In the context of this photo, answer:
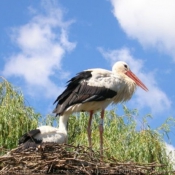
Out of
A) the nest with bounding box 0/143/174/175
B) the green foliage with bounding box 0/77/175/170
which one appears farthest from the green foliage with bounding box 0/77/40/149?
the nest with bounding box 0/143/174/175

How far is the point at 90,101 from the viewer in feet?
28.9

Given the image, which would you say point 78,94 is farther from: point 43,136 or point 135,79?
point 135,79

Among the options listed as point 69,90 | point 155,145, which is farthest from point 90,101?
point 155,145

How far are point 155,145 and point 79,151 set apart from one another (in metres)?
4.48

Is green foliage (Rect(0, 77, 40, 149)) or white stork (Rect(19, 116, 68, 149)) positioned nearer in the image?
white stork (Rect(19, 116, 68, 149))

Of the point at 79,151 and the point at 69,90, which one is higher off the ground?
the point at 69,90

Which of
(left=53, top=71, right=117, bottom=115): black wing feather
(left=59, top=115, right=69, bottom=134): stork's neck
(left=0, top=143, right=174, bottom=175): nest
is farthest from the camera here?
(left=53, top=71, right=117, bottom=115): black wing feather

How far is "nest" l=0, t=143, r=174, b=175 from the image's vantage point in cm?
615

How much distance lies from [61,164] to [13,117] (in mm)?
4429

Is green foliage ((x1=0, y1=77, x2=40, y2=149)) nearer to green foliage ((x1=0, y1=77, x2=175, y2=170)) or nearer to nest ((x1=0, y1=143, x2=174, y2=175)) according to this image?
green foliage ((x1=0, y1=77, x2=175, y2=170))

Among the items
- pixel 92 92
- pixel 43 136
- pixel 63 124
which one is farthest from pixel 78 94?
pixel 43 136

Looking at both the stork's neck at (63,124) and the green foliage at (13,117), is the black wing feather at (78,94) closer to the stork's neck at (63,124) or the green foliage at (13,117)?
the stork's neck at (63,124)

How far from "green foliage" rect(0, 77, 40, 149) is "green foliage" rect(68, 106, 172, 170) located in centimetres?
86

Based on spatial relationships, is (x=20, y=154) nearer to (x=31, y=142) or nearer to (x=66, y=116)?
(x=31, y=142)
